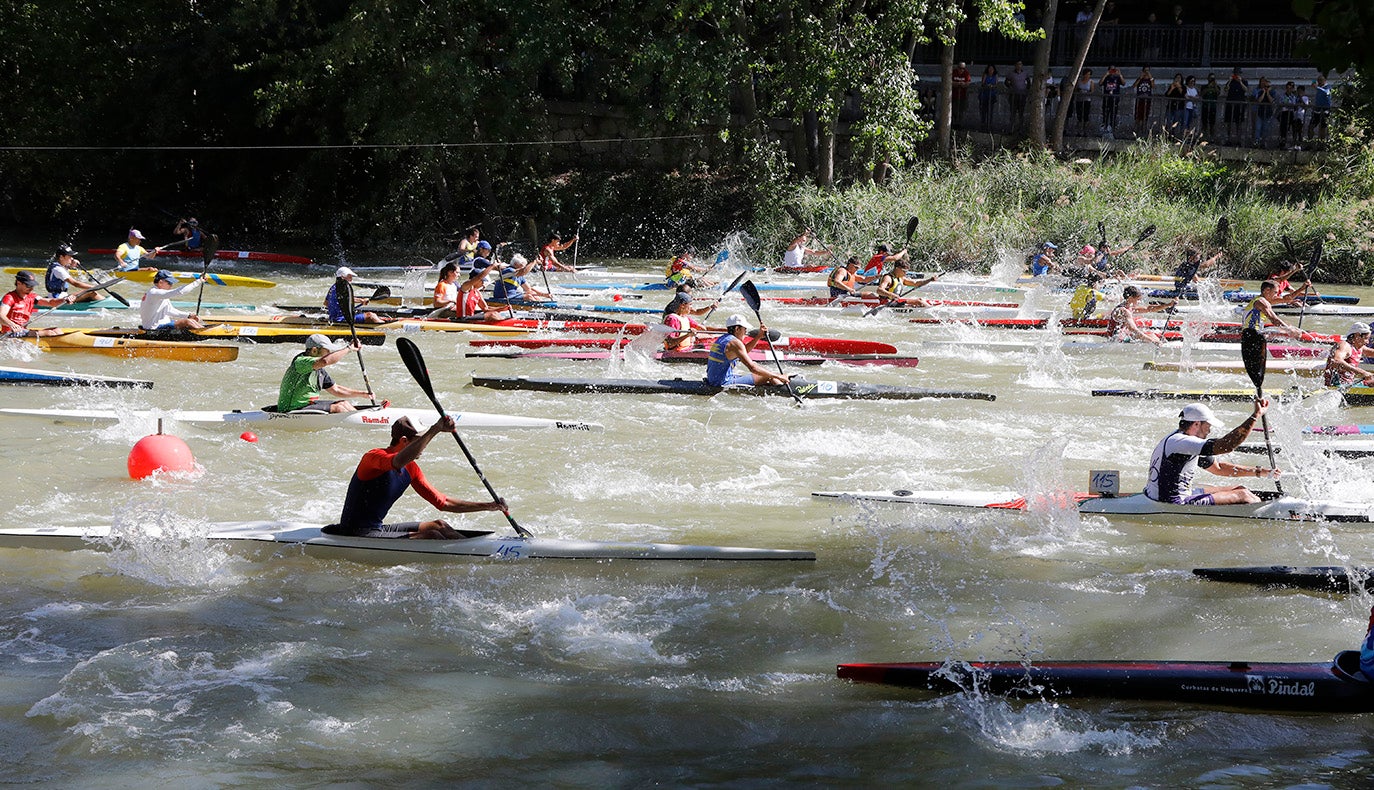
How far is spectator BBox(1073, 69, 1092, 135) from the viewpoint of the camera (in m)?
26.3

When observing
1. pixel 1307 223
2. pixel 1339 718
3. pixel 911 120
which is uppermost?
pixel 911 120

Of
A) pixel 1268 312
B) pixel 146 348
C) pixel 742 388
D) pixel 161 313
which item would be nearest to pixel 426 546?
pixel 742 388

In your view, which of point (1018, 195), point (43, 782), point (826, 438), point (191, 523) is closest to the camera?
point (43, 782)

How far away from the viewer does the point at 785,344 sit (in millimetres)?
14672

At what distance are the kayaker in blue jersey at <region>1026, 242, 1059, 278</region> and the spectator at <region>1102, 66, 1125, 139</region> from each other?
575 cm

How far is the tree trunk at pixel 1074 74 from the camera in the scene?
2444 cm

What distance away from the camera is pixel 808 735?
5391 millimetres

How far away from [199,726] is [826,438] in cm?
640

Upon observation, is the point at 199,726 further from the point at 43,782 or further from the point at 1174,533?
the point at 1174,533

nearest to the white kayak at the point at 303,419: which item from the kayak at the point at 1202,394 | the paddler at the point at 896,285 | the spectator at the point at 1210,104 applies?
the kayak at the point at 1202,394

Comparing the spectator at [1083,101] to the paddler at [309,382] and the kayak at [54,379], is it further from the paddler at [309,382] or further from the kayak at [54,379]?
the kayak at [54,379]

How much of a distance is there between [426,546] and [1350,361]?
903cm

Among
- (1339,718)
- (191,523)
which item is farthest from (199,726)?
(1339,718)

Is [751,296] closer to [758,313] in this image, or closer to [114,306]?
[758,313]
